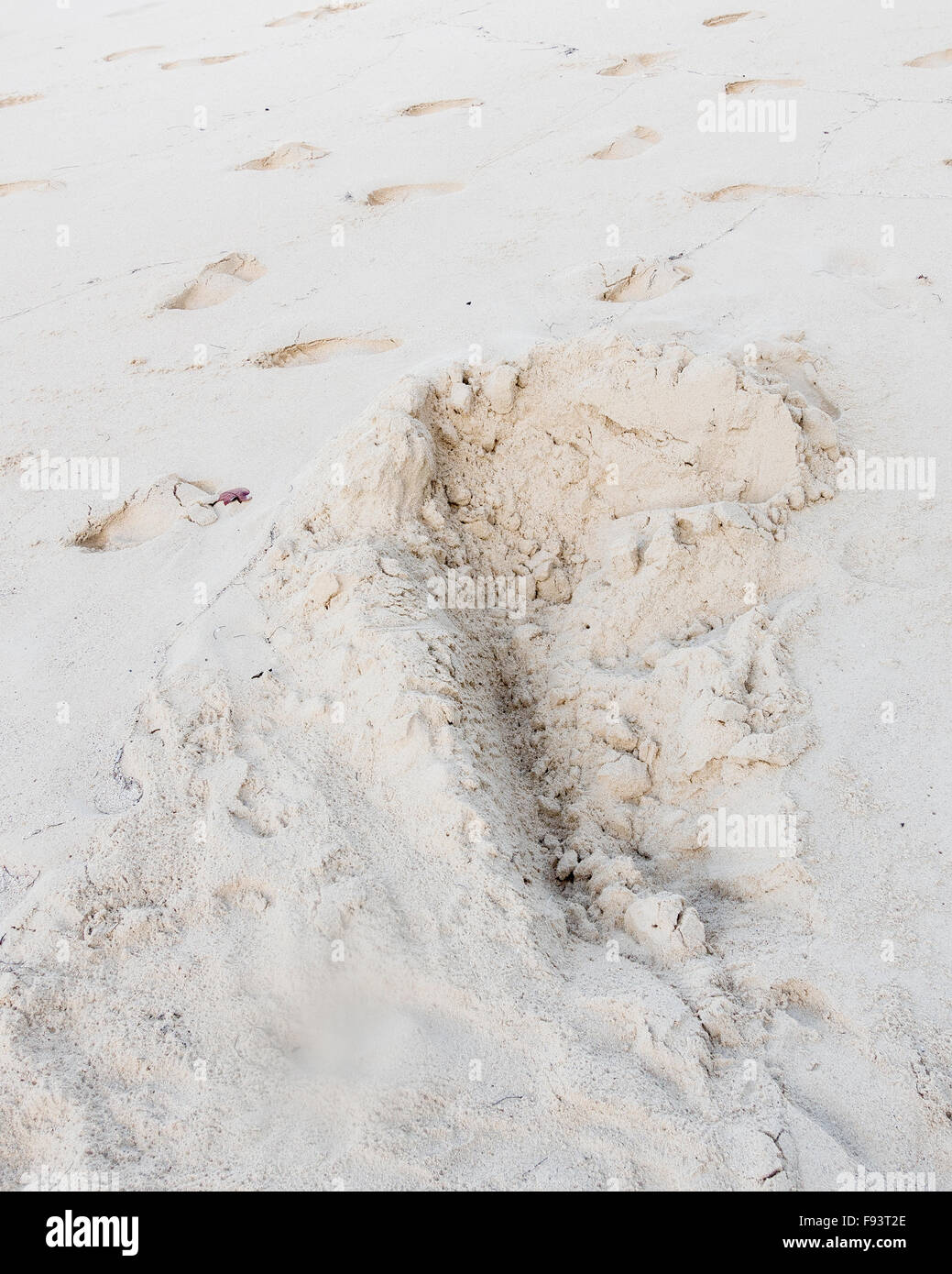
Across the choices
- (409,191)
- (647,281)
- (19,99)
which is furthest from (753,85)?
(19,99)

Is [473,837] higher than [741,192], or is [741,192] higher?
[741,192]

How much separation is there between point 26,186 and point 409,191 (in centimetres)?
250

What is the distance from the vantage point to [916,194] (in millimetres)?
4355

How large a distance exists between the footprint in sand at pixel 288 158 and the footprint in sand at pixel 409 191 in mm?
721

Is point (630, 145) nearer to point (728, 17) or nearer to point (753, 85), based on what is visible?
point (753, 85)

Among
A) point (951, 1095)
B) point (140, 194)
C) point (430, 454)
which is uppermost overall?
point (140, 194)

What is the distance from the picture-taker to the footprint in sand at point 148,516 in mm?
3040

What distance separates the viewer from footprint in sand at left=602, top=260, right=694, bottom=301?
3.93 m

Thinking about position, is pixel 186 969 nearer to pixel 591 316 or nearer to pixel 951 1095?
pixel 951 1095

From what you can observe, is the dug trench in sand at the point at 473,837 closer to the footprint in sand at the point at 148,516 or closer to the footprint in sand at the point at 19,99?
the footprint in sand at the point at 148,516

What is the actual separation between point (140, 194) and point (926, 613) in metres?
5.03

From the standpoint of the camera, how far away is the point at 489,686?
247 centimetres

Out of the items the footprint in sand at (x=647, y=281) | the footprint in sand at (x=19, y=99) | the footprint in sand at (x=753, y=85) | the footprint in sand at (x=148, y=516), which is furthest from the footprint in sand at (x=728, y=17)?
the footprint in sand at (x=148, y=516)

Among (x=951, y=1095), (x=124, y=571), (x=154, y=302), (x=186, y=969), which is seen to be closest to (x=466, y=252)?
(x=154, y=302)
